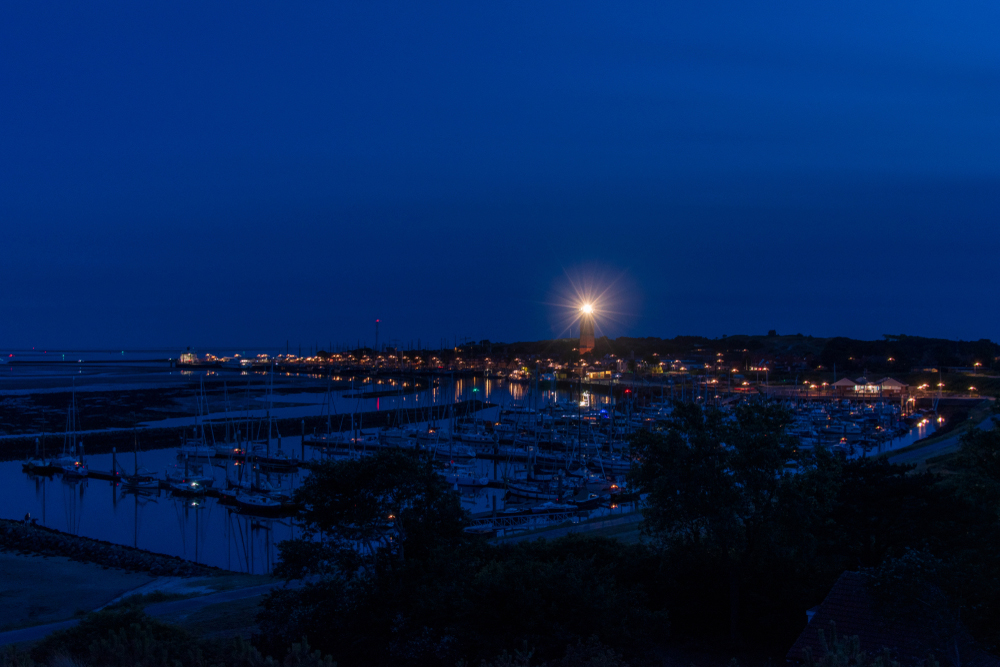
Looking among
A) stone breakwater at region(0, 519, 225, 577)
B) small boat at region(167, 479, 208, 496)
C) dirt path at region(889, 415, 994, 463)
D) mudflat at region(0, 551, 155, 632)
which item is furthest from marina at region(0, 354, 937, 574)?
dirt path at region(889, 415, 994, 463)

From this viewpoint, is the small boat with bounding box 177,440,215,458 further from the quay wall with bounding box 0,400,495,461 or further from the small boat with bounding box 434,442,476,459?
the small boat with bounding box 434,442,476,459

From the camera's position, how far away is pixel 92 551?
23.0 m

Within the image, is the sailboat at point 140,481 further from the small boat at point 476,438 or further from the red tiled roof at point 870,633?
the red tiled roof at point 870,633

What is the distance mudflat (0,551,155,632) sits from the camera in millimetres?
17203

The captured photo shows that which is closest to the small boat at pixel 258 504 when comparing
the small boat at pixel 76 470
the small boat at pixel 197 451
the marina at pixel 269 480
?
the marina at pixel 269 480

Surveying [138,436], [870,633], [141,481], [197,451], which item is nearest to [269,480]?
[141,481]

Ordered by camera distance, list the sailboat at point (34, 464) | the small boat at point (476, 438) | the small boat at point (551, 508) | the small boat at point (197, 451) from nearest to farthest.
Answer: the small boat at point (551, 508), the sailboat at point (34, 464), the small boat at point (197, 451), the small boat at point (476, 438)

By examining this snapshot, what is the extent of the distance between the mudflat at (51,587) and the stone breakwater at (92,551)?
45cm

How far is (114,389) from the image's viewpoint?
86625mm

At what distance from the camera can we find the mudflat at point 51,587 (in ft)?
56.4

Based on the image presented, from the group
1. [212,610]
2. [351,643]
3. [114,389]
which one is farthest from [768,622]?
[114,389]

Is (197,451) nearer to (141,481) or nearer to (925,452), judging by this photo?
(141,481)

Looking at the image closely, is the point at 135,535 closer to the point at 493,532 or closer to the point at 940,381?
the point at 493,532

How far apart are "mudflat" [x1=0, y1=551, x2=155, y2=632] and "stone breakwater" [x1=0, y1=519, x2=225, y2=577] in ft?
1.49
